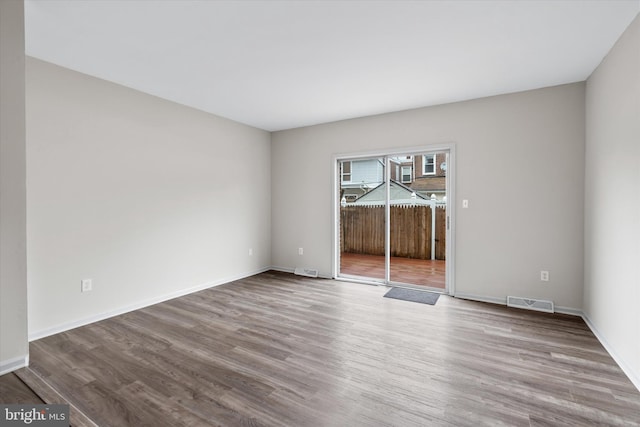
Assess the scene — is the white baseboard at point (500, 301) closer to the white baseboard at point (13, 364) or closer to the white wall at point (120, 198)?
the white wall at point (120, 198)

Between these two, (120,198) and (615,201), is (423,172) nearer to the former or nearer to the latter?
Result: (615,201)

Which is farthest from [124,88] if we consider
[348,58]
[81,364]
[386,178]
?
[386,178]

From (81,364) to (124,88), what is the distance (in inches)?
114

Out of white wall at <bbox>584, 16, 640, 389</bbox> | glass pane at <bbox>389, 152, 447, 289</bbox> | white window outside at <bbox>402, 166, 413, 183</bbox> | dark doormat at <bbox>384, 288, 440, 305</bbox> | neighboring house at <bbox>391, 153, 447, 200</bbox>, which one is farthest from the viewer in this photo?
white window outside at <bbox>402, 166, 413, 183</bbox>

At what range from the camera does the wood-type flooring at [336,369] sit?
70.4 inches

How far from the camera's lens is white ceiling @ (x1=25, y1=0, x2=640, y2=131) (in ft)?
6.83

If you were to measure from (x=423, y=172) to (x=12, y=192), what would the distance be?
4.45 m

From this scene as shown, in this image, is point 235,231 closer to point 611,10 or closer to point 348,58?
point 348,58

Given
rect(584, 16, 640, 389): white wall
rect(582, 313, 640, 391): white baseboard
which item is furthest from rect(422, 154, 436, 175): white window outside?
rect(582, 313, 640, 391): white baseboard

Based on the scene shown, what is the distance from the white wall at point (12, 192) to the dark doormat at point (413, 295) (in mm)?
3723

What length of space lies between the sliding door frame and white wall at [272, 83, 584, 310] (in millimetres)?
75

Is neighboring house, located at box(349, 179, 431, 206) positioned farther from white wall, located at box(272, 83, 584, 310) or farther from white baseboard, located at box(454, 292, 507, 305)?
white baseboard, located at box(454, 292, 507, 305)

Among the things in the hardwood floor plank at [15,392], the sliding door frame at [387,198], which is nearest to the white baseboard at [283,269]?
the sliding door frame at [387,198]

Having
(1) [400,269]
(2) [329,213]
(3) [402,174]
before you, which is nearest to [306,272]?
(2) [329,213]
